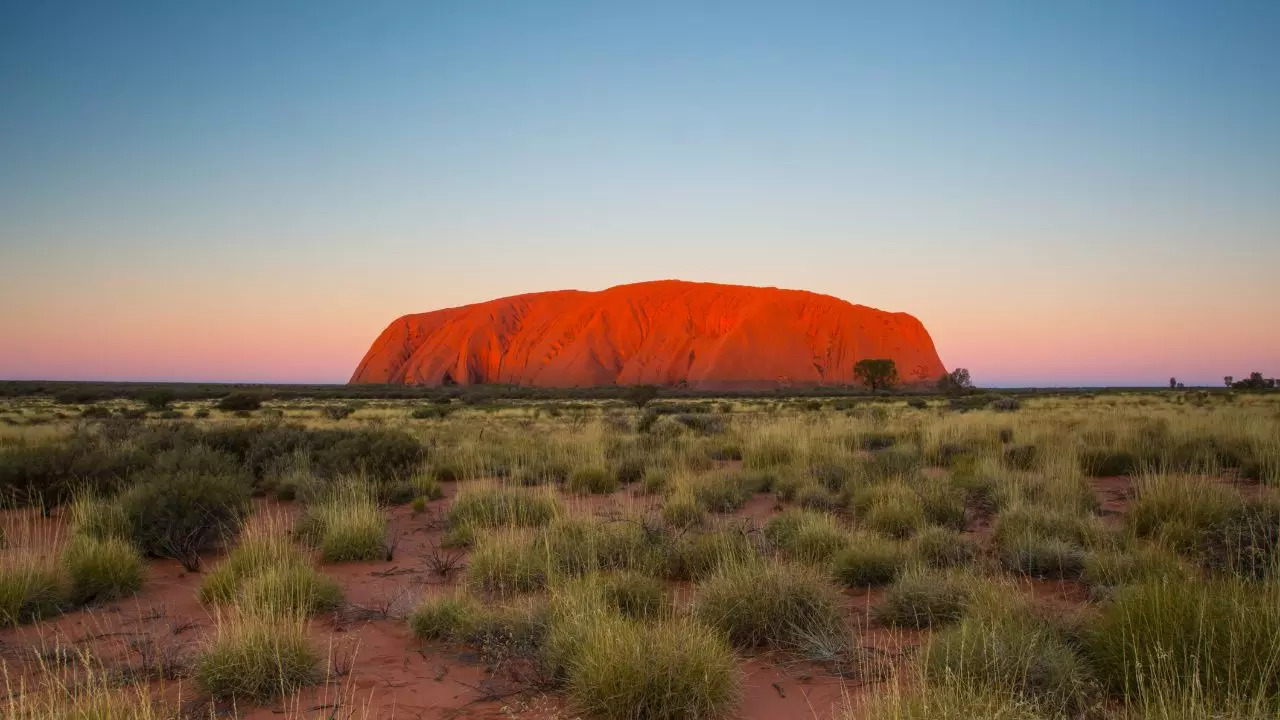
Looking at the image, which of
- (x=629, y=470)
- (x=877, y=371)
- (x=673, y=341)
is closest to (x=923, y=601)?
(x=629, y=470)

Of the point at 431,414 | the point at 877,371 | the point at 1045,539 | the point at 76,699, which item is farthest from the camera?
the point at 877,371

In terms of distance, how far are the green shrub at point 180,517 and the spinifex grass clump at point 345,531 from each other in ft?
2.35

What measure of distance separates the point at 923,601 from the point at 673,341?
77.0 metres

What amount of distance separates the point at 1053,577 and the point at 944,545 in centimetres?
77

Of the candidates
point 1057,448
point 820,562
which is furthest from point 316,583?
point 1057,448

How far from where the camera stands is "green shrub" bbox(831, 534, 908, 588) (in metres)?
5.41

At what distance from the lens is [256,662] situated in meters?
3.71

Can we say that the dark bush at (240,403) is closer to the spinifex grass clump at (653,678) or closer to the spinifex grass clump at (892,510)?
the spinifex grass clump at (892,510)

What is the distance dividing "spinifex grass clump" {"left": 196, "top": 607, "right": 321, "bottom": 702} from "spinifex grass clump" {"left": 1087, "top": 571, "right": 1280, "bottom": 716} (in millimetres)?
3932

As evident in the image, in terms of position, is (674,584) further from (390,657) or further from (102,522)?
(102,522)

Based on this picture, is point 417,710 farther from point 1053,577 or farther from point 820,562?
point 1053,577

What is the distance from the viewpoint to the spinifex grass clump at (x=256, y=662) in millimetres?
3643

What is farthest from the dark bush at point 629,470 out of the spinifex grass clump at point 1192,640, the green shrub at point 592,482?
the spinifex grass clump at point 1192,640

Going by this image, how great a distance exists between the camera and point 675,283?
91.1m
